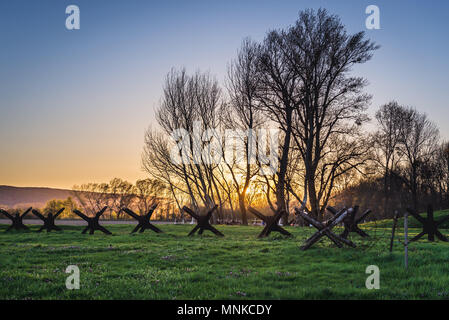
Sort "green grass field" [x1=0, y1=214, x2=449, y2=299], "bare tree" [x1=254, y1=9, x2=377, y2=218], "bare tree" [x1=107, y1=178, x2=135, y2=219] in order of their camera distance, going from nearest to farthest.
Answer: "green grass field" [x1=0, y1=214, x2=449, y2=299], "bare tree" [x1=254, y1=9, x2=377, y2=218], "bare tree" [x1=107, y1=178, x2=135, y2=219]

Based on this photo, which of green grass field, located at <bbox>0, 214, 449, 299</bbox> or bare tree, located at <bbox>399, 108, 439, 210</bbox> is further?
bare tree, located at <bbox>399, 108, 439, 210</bbox>

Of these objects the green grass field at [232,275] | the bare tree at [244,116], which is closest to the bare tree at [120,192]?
the bare tree at [244,116]

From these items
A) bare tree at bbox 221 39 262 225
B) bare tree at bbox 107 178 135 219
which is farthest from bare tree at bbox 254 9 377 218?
bare tree at bbox 107 178 135 219

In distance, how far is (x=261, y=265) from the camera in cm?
864

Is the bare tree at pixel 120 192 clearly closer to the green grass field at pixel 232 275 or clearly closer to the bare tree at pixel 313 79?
the bare tree at pixel 313 79

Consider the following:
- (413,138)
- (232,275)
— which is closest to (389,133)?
(413,138)

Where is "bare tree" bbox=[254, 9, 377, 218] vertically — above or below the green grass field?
above

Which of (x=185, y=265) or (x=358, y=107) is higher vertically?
(x=358, y=107)

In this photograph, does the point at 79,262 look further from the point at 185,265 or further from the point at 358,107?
the point at 358,107

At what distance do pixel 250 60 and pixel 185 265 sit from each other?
27466mm

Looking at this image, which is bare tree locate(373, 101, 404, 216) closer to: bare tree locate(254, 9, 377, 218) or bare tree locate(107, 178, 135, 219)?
bare tree locate(254, 9, 377, 218)

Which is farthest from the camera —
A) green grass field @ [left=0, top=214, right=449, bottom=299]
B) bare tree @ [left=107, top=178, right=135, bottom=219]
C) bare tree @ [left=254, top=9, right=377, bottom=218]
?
bare tree @ [left=107, top=178, right=135, bottom=219]
